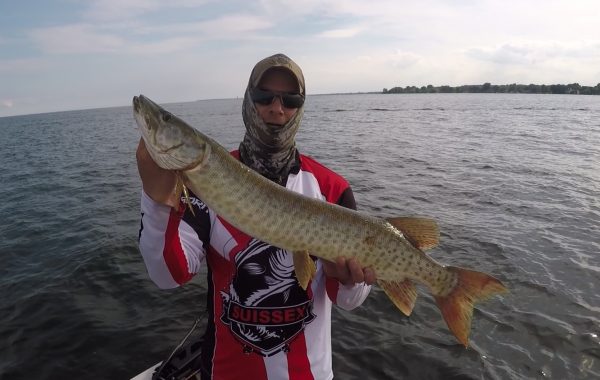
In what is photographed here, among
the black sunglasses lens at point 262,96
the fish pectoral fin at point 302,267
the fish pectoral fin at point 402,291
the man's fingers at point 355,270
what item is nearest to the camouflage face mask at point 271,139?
the black sunglasses lens at point 262,96

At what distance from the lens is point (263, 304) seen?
2.84 metres

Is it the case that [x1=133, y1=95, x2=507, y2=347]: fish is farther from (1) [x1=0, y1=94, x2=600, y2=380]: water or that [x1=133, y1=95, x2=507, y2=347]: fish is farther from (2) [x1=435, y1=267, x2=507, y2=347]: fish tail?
(1) [x1=0, y1=94, x2=600, y2=380]: water

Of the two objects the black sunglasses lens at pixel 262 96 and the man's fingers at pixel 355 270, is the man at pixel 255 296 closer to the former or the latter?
the man's fingers at pixel 355 270

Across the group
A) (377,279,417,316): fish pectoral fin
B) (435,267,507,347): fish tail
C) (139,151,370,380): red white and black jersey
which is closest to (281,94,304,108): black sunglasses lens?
(139,151,370,380): red white and black jersey

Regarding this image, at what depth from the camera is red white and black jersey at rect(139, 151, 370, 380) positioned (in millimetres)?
2803

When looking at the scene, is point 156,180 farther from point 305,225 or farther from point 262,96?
point 262,96

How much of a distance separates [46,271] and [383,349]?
7.32 m

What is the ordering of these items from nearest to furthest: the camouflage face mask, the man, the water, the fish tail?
the man → the fish tail → the camouflage face mask → the water

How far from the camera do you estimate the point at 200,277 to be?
28.0 feet

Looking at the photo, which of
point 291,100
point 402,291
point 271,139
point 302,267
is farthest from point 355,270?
point 291,100

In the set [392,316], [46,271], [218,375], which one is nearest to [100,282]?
[46,271]

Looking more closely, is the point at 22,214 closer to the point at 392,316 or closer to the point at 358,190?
the point at 358,190

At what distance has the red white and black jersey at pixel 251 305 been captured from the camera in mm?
2803

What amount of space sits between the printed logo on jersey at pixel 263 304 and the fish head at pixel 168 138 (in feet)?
2.47
